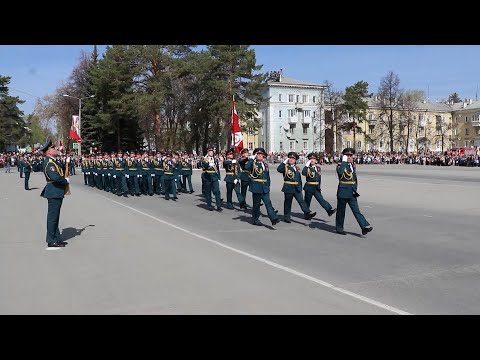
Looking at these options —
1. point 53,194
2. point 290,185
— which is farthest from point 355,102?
point 53,194

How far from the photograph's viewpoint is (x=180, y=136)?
66312 mm

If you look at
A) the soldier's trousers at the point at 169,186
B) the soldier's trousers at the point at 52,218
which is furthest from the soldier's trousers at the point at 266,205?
the soldier's trousers at the point at 169,186

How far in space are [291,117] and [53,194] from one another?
79383mm

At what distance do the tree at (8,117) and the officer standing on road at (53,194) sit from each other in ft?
277

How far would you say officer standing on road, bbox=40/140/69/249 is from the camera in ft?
30.9

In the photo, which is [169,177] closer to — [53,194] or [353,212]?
[53,194]

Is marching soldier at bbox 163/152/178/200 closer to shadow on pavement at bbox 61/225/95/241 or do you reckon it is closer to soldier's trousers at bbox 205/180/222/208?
soldier's trousers at bbox 205/180/222/208

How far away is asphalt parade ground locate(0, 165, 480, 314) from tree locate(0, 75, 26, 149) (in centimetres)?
8301

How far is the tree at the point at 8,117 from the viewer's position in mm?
88688

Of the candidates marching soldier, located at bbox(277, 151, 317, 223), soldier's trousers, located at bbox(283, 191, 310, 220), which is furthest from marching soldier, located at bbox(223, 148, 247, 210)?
soldier's trousers, located at bbox(283, 191, 310, 220)
